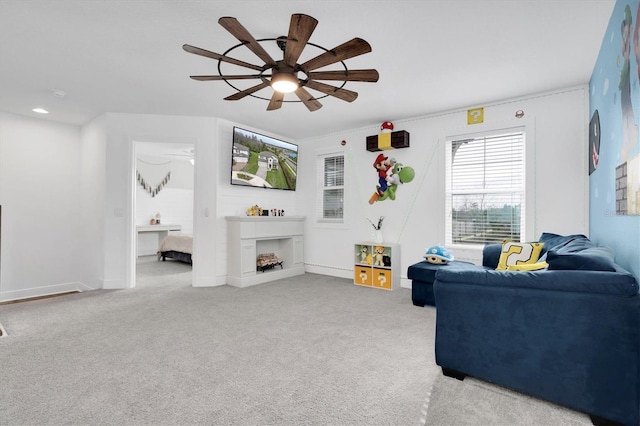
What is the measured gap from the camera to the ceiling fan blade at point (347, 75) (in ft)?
7.80

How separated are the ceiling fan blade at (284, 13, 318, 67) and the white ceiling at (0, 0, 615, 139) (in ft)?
1.25

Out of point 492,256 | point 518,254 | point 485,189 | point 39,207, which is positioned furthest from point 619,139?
point 39,207

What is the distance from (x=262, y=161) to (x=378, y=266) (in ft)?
8.64

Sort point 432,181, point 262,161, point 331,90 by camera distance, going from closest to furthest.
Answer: point 331,90, point 432,181, point 262,161

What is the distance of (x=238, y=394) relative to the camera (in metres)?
1.91

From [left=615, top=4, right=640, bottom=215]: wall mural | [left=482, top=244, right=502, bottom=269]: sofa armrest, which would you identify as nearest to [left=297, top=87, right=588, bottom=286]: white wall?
[left=482, top=244, right=502, bottom=269]: sofa armrest

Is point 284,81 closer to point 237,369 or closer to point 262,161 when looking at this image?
point 237,369

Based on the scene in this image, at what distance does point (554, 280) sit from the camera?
68.6 inches

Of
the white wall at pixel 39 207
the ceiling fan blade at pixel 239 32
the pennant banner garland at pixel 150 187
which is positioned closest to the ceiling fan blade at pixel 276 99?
the ceiling fan blade at pixel 239 32

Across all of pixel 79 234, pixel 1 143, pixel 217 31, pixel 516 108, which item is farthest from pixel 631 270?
pixel 1 143

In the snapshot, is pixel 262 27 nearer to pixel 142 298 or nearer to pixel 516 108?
pixel 516 108

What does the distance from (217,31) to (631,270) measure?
133 inches

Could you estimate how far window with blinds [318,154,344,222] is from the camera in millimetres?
5711

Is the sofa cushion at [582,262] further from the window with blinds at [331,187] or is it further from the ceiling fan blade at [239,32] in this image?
the window with blinds at [331,187]
